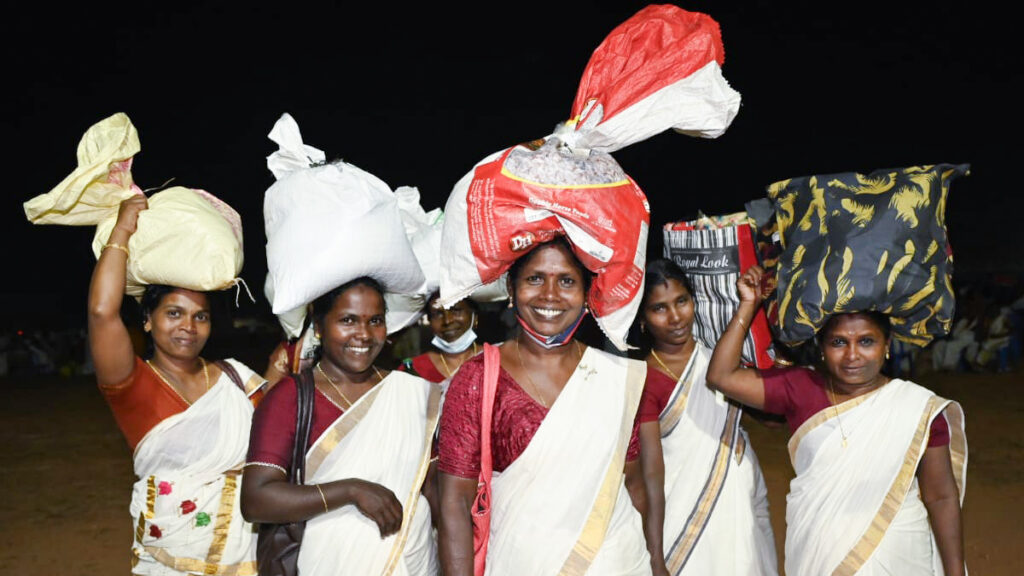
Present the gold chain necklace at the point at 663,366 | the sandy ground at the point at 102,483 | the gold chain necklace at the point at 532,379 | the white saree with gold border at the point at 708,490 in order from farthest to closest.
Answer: the sandy ground at the point at 102,483
the gold chain necklace at the point at 663,366
the white saree with gold border at the point at 708,490
the gold chain necklace at the point at 532,379

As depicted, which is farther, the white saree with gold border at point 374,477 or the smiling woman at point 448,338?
the smiling woman at point 448,338

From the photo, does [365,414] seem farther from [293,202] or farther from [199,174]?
[199,174]

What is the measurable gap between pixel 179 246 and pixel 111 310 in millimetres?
315

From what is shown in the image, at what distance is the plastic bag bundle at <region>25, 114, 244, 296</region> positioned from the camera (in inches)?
111

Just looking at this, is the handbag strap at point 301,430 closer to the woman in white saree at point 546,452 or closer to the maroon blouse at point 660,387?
the woman in white saree at point 546,452

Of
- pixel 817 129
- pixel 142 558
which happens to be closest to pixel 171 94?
pixel 817 129

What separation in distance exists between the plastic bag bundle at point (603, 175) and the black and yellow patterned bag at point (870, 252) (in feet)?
1.56

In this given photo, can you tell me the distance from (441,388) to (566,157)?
968 mm

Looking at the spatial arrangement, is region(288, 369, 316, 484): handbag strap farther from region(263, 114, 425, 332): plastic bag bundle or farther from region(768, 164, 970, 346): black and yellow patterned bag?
region(768, 164, 970, 346): black and yellow patterned bag

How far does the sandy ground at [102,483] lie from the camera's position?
5.51 metres

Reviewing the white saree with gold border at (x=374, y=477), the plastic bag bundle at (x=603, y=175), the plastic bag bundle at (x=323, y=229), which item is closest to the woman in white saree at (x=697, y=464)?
the plastic bag bundle at (x=603, y=175)

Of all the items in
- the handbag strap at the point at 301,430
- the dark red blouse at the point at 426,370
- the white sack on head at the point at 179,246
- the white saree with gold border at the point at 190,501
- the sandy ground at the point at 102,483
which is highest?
the white sack on head at the point at 179,246

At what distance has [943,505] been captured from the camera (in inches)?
108

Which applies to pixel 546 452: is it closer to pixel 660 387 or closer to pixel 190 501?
pixel 660 387
